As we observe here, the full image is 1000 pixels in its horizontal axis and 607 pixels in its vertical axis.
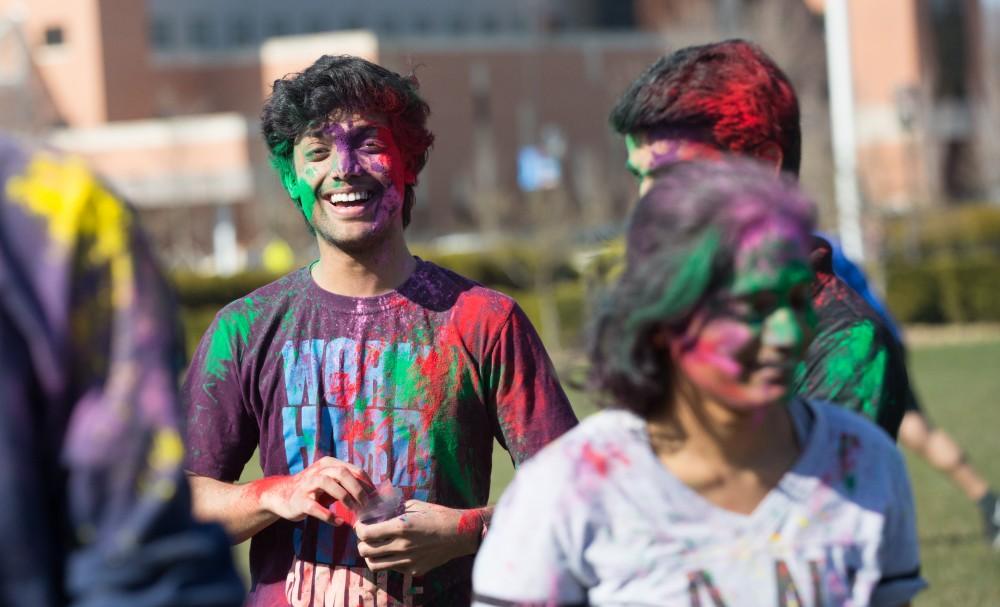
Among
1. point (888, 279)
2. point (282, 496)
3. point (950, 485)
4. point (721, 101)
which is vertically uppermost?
point (721, 101)

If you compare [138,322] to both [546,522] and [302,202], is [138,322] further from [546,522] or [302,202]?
[302,202]

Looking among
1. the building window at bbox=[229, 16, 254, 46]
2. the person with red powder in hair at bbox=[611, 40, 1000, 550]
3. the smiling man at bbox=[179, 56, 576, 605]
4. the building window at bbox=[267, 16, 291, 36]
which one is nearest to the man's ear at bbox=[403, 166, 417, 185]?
the smiling man at bbox=[179, 56, 576, 605]

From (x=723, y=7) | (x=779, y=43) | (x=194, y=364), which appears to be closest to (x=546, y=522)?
(x=194, y=364)

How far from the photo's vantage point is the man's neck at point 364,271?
3941 mm

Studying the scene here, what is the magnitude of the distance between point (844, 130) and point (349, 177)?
84.0ft

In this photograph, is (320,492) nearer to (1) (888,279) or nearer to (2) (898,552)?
(2) (898,552)

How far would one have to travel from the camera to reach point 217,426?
3873 mm

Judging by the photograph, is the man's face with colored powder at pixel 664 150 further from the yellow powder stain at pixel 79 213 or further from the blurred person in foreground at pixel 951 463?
the blurred person in foreground at pixel 951 463

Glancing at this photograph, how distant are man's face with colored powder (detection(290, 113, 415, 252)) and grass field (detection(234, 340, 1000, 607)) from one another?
715 millimetres

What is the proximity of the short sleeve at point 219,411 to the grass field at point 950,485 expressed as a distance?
0.80 meters

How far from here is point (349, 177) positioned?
13.3 feet

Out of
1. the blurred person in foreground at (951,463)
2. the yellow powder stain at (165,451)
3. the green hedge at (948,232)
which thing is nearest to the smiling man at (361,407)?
the yellow powder stain at (165,451)

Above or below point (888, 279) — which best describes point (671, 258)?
above

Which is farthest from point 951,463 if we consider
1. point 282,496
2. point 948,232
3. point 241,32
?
point 241,32
